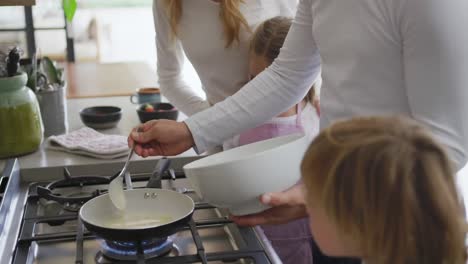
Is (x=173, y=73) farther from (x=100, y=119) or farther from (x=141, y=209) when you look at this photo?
(x=141, y=209)

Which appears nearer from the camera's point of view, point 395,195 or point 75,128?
point 395,195

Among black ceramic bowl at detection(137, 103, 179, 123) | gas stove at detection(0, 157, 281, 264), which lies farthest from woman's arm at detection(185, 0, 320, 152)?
black ceramic bowl at detection(137, 103, 179, 123)

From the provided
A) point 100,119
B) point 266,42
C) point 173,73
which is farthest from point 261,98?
point 100,119

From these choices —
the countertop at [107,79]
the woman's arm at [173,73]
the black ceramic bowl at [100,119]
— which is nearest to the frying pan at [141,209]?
the woman's arm at [173,73]

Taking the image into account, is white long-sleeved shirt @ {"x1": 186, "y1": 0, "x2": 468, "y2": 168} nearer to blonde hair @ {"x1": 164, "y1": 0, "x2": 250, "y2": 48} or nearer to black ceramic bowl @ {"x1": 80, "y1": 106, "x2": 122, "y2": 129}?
blonde hair @ {"x1": 164, "y1": 0, "x2": 250, "y2": 48}

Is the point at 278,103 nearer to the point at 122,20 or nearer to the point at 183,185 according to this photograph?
the point at 183,185

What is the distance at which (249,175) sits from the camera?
1007mm

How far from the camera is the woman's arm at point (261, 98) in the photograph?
4.39ft

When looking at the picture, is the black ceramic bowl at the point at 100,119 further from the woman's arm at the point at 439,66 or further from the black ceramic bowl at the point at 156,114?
the woman's arm at the point at 439,66

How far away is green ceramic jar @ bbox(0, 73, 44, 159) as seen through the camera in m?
1.53

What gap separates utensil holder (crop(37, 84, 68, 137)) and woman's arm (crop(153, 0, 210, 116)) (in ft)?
1.01

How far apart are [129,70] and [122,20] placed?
192 inches

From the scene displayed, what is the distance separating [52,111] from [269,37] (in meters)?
0.69

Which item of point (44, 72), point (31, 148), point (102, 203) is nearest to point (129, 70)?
point (44, 72)
